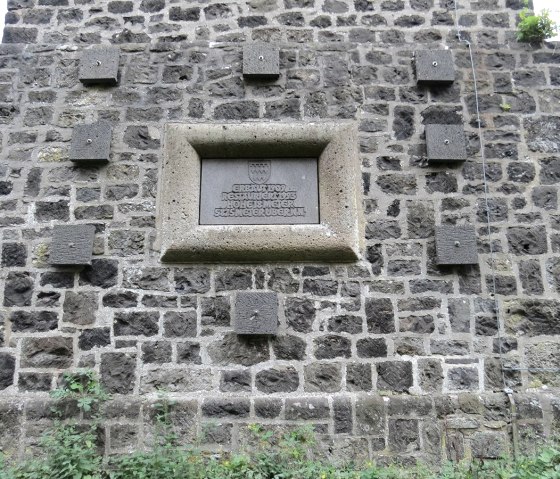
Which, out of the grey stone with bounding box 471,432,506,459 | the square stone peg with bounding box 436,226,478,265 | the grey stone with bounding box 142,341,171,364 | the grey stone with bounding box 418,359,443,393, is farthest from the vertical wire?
the grey stone with bounding box 142,341,171,364

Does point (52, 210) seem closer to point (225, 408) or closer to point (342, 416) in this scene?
point (225, 408)

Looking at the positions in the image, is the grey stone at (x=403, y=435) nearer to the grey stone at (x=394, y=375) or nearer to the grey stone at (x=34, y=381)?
the grey stone at (x=394, y=375)

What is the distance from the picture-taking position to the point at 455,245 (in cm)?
439

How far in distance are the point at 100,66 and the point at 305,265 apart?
2.39 metres

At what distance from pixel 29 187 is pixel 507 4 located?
4.33 m

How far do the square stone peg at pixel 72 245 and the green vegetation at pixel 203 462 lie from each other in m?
0.87

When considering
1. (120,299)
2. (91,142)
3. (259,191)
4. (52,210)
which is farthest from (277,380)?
(91,142)

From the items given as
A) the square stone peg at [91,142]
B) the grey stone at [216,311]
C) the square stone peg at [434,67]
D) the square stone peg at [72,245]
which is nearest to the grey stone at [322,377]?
the grey stone at [216,311]

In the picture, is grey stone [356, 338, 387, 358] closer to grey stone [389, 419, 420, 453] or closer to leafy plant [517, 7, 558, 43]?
grey stone [389, 419, 420, 453]

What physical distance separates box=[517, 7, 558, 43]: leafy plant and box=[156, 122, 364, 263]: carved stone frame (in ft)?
5.69

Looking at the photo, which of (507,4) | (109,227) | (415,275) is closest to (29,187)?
(109,227)

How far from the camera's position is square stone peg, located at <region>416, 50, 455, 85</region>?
4.80m

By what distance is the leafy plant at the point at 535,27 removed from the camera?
4.91 meters

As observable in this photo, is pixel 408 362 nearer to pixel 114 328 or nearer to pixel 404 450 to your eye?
pixel 404 450
